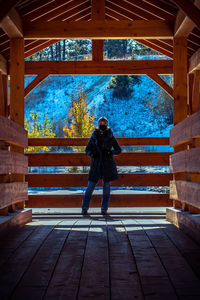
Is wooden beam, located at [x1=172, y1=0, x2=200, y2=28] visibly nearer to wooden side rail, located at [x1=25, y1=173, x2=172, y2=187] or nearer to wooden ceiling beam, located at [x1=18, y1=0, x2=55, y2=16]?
wooden ceiling beam, located at [x1=18, y1=0, x2=55, y2=16]

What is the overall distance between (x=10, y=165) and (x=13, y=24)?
2.00 metres

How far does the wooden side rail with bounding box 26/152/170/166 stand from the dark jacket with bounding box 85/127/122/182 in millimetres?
1367

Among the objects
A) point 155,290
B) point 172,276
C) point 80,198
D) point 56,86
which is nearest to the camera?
point 155,290

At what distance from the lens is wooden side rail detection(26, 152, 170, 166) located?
7922 mm

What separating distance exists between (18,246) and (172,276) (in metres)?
1.46

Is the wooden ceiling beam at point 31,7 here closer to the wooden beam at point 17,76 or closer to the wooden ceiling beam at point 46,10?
the wooden ceiling beam at point 46,10

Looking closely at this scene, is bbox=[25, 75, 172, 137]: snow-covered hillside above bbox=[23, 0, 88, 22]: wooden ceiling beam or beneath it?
above

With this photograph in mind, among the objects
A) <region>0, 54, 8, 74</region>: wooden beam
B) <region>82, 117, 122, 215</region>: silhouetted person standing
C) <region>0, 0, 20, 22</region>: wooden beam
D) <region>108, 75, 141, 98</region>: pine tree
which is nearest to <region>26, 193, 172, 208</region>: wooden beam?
Answer: <region>82, 117, 122, 215</region>: silhouetted person standing

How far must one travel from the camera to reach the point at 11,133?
14.8ft

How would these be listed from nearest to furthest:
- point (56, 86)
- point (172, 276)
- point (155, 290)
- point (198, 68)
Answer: point (155, 290)
point (172, 276)
point (198, 68)
point (56, 86)

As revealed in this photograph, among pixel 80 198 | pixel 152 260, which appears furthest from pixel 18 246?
pixel 80 198

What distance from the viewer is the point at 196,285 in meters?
2.46

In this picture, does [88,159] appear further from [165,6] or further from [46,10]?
[165,6]

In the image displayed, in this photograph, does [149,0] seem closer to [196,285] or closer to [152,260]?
[152,260]
